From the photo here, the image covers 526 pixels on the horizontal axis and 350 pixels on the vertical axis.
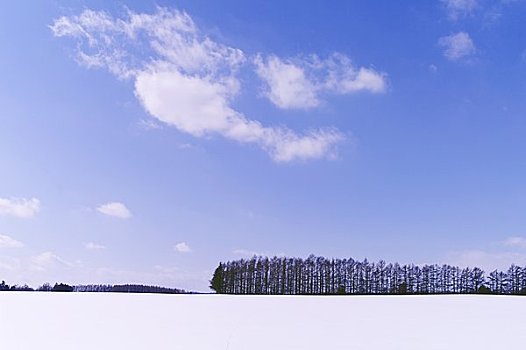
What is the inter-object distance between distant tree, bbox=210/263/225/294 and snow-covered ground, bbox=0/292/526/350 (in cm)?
5860

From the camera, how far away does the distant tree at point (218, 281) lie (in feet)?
262

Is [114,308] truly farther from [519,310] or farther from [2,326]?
[519,310]

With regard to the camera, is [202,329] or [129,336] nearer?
[129,336]

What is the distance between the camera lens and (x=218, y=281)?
80.7m

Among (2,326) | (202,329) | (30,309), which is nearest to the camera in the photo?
(202,329)

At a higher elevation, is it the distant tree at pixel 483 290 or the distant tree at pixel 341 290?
the distant tree at pixel 483 290

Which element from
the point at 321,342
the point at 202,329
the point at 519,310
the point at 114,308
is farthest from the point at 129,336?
the point at 519,310

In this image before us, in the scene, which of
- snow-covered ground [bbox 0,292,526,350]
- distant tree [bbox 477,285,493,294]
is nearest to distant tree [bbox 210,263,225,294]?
distant tree [bbox 477,285,493,294]

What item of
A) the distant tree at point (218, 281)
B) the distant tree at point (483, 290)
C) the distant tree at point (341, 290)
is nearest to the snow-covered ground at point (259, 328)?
the distant tree at point (483, 290)

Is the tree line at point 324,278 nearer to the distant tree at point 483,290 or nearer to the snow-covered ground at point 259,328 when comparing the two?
the distant tree at point 483,290

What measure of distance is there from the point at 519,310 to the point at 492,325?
22.6 ft

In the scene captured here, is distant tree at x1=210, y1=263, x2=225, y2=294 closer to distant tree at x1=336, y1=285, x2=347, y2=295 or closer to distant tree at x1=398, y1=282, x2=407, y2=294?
distant tree at x1=336, y1=285, x2=347, y2=295

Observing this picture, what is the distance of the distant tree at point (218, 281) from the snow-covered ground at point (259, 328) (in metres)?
58.6

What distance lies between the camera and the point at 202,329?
14281 mm
